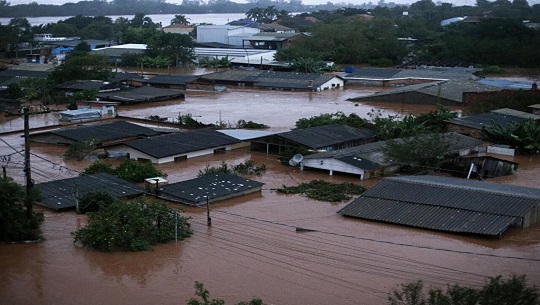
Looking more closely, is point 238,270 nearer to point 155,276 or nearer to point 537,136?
point 155,276

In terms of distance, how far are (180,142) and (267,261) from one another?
886 centimetres

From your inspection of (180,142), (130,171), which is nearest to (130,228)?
(130,171)

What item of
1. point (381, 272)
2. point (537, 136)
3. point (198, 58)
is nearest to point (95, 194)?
point (381, 272)

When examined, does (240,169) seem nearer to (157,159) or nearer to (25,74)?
(157,159)

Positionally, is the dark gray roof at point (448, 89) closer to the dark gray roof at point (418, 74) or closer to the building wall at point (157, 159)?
the dark gray roof at point (418, 74)

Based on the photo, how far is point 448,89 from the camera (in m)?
31.0

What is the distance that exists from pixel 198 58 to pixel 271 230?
113 feet

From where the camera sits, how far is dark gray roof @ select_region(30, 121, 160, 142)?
21.6 m

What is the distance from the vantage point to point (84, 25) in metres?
67.1

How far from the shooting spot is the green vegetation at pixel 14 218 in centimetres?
1248

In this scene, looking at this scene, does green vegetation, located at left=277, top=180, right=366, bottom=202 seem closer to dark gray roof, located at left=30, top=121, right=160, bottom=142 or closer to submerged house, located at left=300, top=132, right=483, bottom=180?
submerged house, located at left=300, top=132, right=483, bottom=180

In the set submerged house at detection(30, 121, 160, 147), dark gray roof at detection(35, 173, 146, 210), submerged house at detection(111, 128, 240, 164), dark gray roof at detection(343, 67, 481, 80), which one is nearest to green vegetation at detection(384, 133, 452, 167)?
submerged house at detection(111, 128, 240, 164)

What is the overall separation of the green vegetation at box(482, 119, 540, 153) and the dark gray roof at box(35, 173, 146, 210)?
34.0ft

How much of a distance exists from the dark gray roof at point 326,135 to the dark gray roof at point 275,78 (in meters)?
13.3
